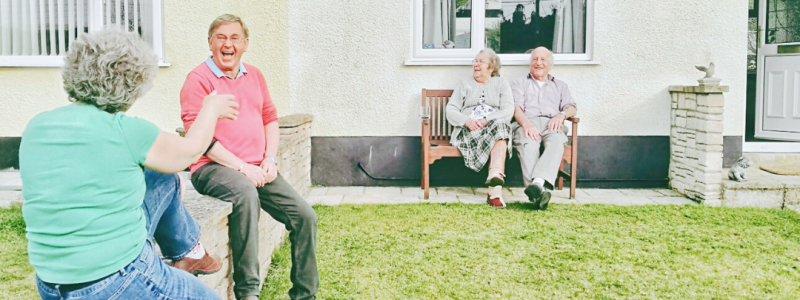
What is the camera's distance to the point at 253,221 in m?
3.31

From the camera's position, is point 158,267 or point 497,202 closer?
point 158,267

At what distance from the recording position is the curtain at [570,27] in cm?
708

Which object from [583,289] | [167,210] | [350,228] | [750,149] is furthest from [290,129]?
[750,149]

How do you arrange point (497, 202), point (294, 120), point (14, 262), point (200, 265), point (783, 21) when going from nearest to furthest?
point (200, 265) < point (14, 262) < point (294, 120) < point (497, 202) < point (783, 21)

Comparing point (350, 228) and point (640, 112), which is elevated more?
point (640, 112)

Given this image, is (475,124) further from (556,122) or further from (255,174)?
(255,174)

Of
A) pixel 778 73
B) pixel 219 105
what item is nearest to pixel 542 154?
pixel 778 73

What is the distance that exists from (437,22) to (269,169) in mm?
3854

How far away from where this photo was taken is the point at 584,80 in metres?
6.97

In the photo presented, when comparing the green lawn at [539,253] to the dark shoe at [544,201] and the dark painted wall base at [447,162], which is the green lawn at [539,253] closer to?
the dark shoe at [544,201]

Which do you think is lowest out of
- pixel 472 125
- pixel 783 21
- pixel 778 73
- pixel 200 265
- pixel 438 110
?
pixel 200 265

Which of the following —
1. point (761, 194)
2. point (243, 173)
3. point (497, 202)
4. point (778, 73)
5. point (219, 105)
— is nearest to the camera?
point (219, 105)

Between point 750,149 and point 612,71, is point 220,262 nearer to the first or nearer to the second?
point 612,71

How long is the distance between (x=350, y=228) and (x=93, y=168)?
10.7 ft
